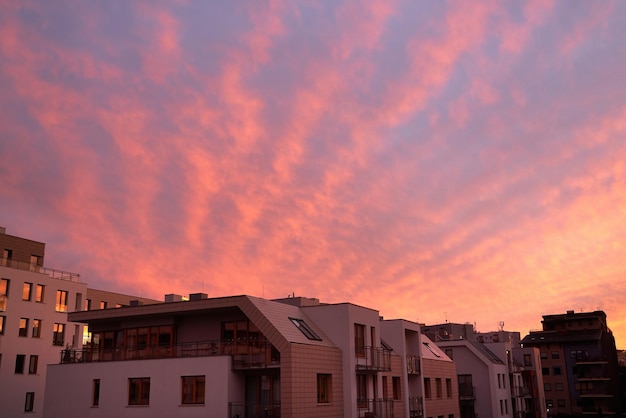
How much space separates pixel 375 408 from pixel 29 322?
39155mm

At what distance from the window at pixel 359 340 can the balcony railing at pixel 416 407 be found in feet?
35.2

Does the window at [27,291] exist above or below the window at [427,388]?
above

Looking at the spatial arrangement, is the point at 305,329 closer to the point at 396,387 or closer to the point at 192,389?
the point at 192,389

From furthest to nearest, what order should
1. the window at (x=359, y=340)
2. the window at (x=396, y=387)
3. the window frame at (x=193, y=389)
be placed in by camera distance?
the window at (x=396, y=387)
the window at (x=359, y=340)
the window frame at (x=193, y=389)

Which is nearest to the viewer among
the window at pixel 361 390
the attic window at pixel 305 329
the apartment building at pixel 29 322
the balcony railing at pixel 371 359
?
the attic window at pixel 305 329

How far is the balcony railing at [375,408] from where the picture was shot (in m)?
40.8

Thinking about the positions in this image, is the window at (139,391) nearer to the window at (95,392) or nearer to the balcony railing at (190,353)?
the balcony railing at (190,353)

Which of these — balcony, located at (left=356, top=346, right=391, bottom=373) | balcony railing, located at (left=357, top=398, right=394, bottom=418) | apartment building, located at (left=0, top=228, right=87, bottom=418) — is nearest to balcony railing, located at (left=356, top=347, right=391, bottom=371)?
balcony, located at (left=356, top=346, right=391, bottom=373)

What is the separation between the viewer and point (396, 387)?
159 ft

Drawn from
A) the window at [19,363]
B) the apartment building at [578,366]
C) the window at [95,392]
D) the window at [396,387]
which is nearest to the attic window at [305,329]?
the window at [396,387]

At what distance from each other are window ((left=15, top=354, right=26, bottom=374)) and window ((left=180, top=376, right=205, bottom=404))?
32.7 metres

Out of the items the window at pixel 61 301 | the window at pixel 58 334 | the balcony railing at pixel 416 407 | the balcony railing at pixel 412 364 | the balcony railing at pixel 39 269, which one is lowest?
the balcony railing at pixel 416 407

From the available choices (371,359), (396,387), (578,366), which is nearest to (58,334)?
(396,387)

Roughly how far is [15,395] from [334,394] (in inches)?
1484
